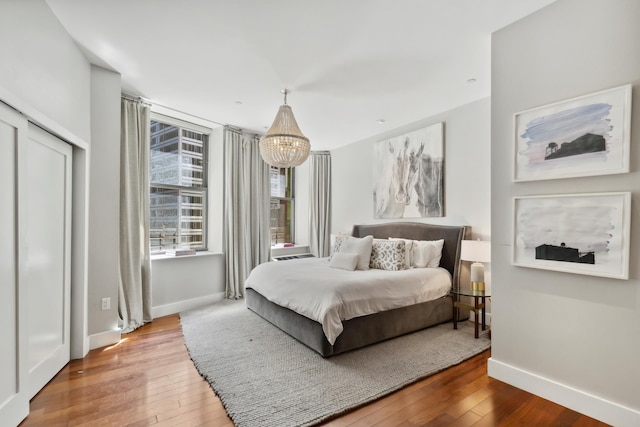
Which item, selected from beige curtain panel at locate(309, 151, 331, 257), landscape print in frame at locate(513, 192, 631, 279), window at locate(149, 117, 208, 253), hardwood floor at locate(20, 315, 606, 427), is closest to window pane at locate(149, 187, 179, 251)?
window at locate(149, 117, 208, 253)

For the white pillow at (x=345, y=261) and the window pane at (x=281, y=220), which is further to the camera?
the window pane at (x=281, y=220)

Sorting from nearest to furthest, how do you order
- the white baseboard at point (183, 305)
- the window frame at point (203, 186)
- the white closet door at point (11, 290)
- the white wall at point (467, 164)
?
the white closet door at point (11, 290) → the white wall at point (467, 164) → the white baseboard at point (183, 305) → the window frame at point (203, 186)

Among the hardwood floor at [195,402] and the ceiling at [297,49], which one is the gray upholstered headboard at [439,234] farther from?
the ceiling at [297,49]

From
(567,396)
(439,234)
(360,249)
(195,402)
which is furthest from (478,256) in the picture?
(195,402)

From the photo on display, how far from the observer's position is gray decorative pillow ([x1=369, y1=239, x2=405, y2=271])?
143 inches

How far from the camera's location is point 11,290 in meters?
1.72

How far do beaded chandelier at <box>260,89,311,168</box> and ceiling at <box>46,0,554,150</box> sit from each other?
1.30 feet

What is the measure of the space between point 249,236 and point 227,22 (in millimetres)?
3193

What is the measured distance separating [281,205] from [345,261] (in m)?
2.92

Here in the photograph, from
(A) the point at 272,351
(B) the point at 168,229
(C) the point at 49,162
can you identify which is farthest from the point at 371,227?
(C) the point at 49,162

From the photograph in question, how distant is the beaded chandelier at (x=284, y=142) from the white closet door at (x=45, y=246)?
1.75 metres

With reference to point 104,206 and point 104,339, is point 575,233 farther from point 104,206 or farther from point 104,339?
point 104,339

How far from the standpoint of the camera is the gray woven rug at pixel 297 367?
1915 millimetres

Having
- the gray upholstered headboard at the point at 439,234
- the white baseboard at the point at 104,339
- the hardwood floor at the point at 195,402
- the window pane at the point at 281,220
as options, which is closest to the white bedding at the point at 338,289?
the gray upholstered headboard at the point at 439,234
